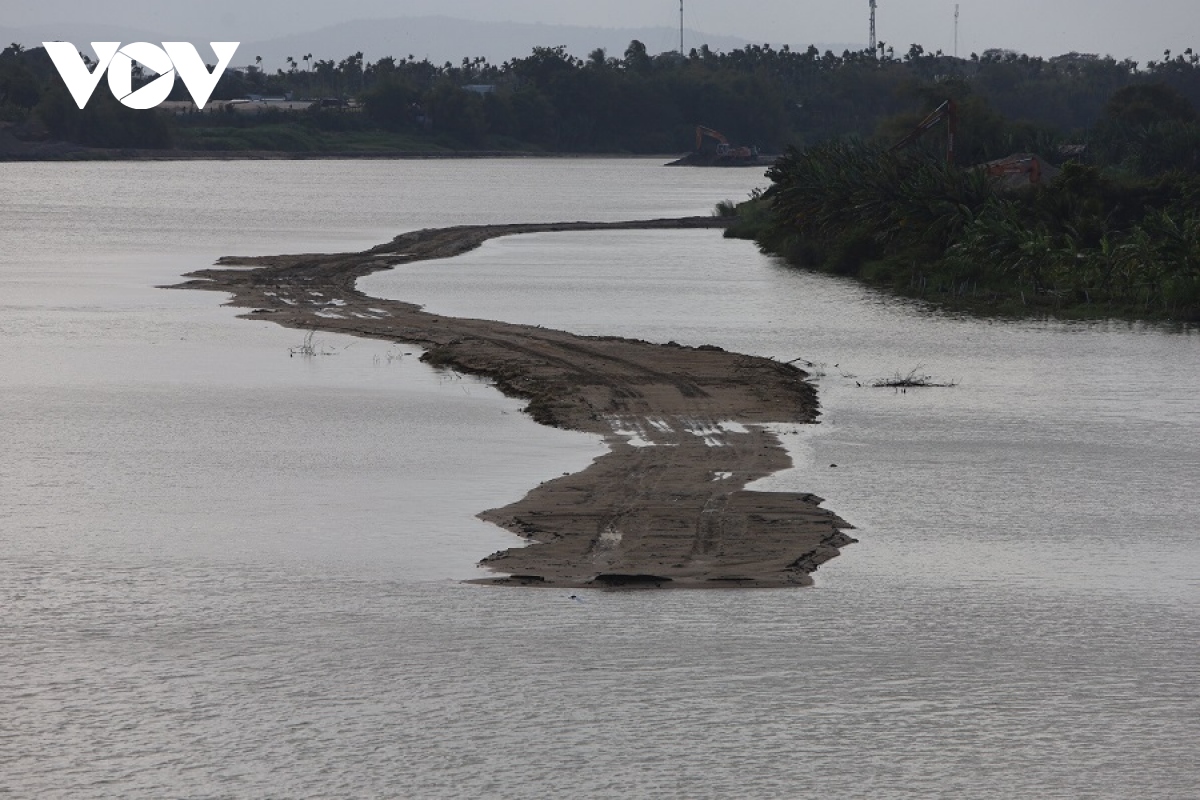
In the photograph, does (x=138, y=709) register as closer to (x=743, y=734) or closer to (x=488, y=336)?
(x=743, y=734)

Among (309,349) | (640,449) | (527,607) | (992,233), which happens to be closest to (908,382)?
(640,449)

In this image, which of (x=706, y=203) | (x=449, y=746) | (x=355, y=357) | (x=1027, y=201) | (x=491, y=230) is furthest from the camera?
(x=706, y=203)

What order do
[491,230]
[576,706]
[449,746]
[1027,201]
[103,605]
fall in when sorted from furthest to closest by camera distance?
[491,230] < [1027,201] < [103,605] < [576,706] < [449,746]

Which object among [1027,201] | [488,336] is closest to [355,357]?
[488,336]

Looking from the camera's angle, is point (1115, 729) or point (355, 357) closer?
point (1115, 729)

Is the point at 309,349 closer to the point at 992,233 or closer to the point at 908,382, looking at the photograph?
the point at 908,382

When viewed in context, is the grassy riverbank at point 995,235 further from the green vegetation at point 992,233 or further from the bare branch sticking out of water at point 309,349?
the bare branch sticking out of water at point 309,349
